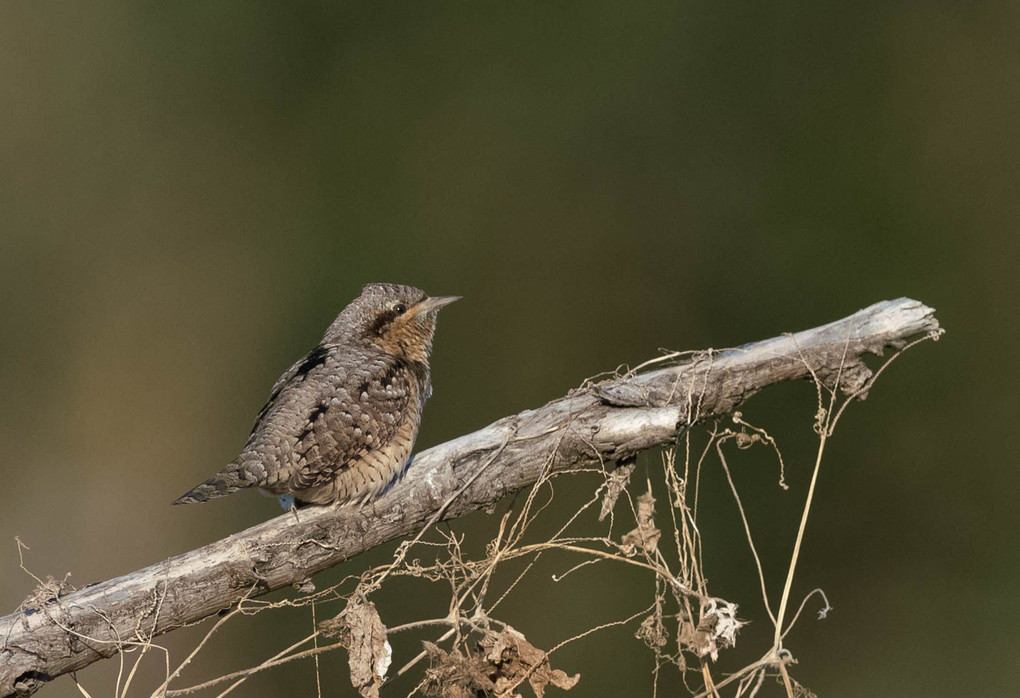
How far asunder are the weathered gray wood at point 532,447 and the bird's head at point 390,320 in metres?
0.70

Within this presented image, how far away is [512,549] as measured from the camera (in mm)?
2492

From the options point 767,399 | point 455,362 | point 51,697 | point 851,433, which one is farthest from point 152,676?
point 851,433

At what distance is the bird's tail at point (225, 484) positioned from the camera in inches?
94.2

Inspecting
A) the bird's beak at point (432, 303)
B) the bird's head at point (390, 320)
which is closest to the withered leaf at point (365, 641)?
the bird's head at point (390, 320)

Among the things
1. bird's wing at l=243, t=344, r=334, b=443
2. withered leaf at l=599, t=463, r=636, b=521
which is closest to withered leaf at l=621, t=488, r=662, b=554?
withered leaf at l=599, t=463, r=636, b=521

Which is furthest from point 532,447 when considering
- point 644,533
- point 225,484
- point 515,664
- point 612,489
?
point 225,484

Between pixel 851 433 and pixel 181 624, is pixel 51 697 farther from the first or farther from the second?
pixel 851 433

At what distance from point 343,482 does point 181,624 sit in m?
0.57

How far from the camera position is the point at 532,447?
8.75ft

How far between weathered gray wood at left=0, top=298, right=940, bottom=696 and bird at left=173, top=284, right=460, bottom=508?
0.31 feet

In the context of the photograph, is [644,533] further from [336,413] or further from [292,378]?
[292,378]

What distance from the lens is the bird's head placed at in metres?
3.42

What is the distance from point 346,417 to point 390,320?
651 mm

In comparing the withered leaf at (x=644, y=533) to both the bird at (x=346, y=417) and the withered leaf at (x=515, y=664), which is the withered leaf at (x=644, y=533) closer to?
the withered leaf at (x=515, y=664)
